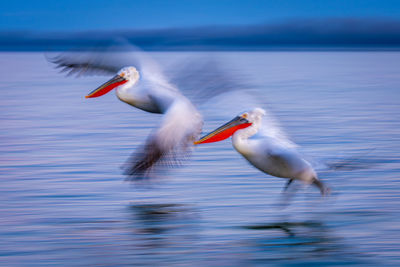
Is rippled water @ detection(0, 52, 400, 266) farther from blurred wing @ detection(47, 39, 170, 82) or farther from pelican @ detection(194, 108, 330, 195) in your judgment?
blurred wing @ detection(47, 39, 170, 82)

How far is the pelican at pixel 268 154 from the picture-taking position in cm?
577

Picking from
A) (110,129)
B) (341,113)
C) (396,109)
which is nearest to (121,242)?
(110,129)

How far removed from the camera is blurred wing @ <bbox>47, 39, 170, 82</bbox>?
810 centimetres

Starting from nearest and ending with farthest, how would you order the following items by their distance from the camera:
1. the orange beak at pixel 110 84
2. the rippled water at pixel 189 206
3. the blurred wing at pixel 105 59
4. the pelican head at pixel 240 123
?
the rippled water at pixel 189 206
the pelican head at pixel 240 123
the blurred wing at pixel 105 59
the orange beak at pixel 110 84

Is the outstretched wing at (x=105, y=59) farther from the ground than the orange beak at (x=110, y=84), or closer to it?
farther from the ground

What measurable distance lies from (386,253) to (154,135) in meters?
2.23

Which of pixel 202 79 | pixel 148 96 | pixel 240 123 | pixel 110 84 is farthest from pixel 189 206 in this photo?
pixel 110 84

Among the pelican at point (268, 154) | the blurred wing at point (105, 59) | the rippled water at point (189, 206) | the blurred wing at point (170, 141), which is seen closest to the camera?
the rippled water at point (189, 206)

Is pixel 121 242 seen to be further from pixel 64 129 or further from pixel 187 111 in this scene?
pixel 64 129

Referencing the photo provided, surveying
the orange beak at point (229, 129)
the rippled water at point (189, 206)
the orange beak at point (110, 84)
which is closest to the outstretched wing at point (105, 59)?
the orange beak at point (110, 84)

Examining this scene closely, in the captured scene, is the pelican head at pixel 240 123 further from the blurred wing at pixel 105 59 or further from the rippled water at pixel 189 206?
the blurred wing at pixel 105 59

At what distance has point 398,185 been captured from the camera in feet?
22.2

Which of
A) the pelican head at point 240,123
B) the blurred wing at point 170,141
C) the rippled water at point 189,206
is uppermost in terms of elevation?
the pelican head at point 240,123

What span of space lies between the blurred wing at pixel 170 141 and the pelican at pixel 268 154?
2.15 ft
